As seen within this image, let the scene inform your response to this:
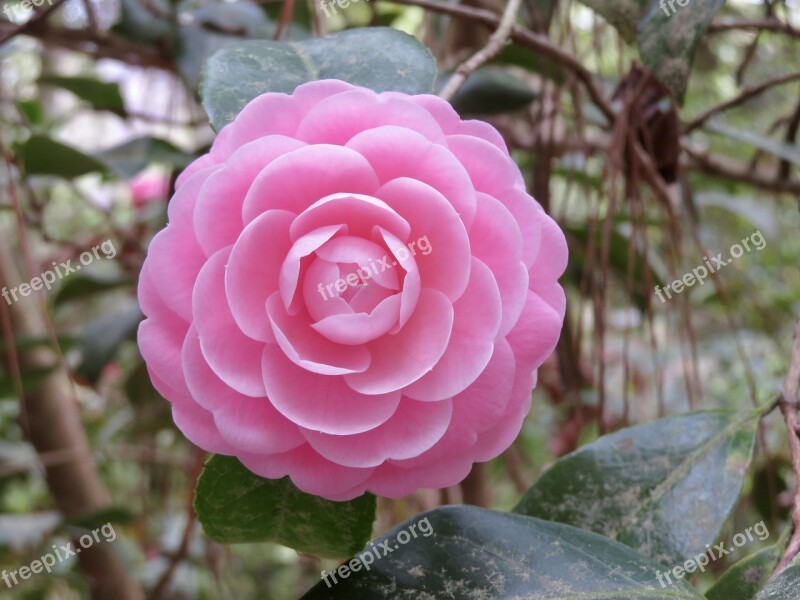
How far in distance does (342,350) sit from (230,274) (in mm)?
69

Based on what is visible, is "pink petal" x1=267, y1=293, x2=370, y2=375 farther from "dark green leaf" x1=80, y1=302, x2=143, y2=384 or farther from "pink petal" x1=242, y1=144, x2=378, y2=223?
"dark green leaf" x1=80, y1=302, x2=143, y2=384

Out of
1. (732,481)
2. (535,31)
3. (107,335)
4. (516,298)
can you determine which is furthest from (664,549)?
Answer: (107,335)

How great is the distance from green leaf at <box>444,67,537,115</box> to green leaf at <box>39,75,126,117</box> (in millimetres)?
548

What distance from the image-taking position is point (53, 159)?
3.06 ft

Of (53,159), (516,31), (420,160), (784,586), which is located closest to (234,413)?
(420,160)

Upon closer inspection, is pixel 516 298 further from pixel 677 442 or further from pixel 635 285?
pixel 635 285

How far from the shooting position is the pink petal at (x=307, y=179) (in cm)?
37

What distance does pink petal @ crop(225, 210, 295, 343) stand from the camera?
371 millimetres

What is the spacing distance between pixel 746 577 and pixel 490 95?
0.55 meters

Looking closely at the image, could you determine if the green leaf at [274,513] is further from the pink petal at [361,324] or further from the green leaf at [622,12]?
the green leaf at [622,12]

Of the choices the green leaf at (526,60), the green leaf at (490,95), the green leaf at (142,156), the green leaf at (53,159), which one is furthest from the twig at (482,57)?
the green leaf at (53,159)

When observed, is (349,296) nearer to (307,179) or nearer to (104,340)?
(307,179)

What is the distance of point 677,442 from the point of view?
0.54m

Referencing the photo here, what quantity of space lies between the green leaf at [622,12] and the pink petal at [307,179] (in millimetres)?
309
